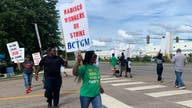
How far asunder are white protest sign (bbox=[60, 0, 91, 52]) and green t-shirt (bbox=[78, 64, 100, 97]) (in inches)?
76.9

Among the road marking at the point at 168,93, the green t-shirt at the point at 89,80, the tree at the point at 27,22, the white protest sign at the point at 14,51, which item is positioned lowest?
the road marking at the point at 168,93

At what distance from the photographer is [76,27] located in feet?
29.7

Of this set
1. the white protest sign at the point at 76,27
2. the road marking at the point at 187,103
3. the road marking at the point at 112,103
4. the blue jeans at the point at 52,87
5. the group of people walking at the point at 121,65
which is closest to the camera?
the white protest sign at the point at 76,27

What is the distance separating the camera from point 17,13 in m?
43.4

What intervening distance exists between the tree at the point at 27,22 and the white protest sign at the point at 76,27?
102 ft

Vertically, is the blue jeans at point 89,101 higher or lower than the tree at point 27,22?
lower

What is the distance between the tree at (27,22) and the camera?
4192cm

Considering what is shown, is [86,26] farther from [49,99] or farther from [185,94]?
[185,94]

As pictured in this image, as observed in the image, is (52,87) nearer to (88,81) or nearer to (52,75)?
(52,75)

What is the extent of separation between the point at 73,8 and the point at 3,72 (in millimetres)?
29155

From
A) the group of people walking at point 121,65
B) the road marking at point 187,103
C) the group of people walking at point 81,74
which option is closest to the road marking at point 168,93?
the group of people walking at point 81,74

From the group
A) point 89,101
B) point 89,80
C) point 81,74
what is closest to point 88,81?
point 89,80

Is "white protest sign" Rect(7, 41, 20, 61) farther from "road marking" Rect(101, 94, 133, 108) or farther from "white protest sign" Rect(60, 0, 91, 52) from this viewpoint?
"white protest sign" Rect(60, 0, 91, 52)

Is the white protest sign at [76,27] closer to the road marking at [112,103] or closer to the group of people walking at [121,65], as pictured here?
the road marking at [112,103]
